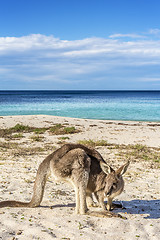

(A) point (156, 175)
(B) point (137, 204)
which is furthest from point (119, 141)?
(B) point (137, 204)

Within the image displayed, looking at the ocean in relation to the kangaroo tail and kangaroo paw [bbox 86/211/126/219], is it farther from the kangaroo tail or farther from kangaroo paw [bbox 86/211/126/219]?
the kangaroo tail

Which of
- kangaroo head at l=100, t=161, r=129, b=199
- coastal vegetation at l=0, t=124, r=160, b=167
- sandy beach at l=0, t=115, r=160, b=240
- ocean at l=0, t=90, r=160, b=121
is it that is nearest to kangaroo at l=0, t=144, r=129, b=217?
kangaroo head at l=100, t=161, r=129, b=199

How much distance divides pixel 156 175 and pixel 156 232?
160 inches

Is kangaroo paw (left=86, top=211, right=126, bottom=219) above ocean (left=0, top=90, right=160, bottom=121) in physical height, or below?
below

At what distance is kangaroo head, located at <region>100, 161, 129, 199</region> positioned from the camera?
4762 mm

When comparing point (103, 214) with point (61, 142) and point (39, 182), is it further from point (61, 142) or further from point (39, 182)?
point (61, 142)

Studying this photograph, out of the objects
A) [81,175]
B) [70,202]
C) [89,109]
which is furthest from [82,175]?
[89,109]

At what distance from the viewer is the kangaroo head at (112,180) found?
476 cm

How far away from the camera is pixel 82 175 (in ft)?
15.5

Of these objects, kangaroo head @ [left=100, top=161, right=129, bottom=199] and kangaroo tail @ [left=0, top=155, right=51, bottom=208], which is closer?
kangaroo head @ [left=100, top=161, right=129, bottom=199]

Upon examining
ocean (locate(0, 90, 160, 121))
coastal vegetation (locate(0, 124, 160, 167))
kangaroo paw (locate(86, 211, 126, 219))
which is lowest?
coastal vegetation (locate(0, 124, 160, 167))

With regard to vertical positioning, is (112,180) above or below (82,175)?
below

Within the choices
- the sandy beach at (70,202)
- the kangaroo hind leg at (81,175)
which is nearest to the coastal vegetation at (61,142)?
the sandy beach at (70,202)

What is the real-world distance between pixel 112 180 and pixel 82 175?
21.5 inches
